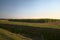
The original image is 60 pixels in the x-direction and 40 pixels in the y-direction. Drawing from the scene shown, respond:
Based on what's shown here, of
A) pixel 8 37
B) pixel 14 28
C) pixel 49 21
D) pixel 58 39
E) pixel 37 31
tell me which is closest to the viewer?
pixel 8 37

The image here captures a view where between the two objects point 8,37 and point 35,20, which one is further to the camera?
point 35,20

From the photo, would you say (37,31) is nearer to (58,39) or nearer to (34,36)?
(34,36)

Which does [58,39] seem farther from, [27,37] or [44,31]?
[27,37]

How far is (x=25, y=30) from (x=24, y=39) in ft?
4.38

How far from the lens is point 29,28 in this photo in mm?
9562

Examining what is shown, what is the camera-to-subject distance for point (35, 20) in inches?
471

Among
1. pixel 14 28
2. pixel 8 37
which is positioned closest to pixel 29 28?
pixel 14 28

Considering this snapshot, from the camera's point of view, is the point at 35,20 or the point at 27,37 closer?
the point at 27,37

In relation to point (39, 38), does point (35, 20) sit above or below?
above

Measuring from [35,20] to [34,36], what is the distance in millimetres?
3241

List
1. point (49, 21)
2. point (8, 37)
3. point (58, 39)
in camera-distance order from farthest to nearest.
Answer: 1. point (49, 21)
2. point (58, 39)
3. point (8, 37)

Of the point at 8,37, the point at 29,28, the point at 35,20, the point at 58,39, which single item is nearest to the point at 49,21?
the point at 35,20

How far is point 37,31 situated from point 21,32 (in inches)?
39.2

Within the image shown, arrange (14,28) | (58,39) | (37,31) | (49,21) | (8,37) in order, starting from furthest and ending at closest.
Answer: (49,21) < (14,28) < (37,31) < (58,39) < (8,37)
